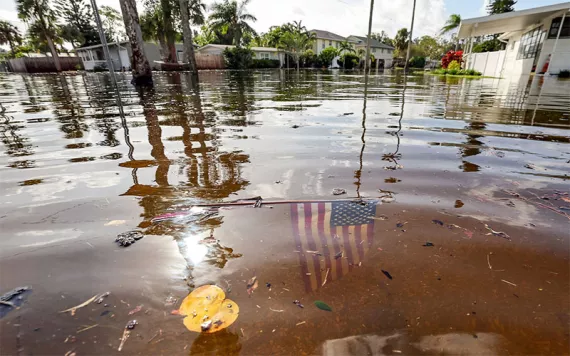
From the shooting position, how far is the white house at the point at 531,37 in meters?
17.0

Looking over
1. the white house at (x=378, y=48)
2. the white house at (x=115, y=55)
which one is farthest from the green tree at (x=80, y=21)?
the white house at (x=378, y=48)

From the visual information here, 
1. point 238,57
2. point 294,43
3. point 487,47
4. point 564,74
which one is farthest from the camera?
point 294,43

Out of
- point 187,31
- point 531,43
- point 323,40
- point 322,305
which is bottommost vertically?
point 322,305

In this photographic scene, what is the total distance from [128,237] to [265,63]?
44.4 metres

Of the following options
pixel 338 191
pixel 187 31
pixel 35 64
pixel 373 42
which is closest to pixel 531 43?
pixel 187 31

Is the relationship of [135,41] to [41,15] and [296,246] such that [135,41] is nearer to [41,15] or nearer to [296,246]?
[296,246]

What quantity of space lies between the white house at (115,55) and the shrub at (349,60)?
26.5 metres

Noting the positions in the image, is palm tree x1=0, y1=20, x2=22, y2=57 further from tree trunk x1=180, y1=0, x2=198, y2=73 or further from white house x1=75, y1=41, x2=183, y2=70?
tree trunk x1=180, y1=0, x2=198, y2=73

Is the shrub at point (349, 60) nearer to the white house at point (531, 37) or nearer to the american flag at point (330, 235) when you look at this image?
the white house at point (531, 37)

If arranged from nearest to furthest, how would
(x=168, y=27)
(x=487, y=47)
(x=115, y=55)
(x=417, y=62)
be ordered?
1. (x=487, y=47)
2. (x=168, y=27)
3. (x=115, y=55)
4. (x=417, y=62)

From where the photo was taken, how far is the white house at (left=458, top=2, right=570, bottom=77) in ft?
55.6

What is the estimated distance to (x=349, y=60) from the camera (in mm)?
46438

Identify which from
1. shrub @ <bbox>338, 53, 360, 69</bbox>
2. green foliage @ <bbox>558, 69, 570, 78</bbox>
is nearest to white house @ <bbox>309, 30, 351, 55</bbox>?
shrub @ <bbox>338, 53, 360, 69</bbox>

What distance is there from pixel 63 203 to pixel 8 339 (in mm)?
1371
